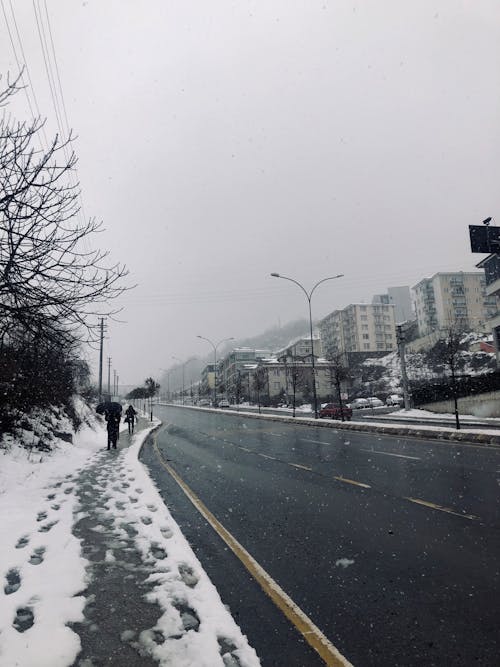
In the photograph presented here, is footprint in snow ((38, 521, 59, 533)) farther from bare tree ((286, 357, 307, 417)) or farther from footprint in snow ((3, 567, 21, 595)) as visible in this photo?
bare tree ((286, 357, 307, 417))

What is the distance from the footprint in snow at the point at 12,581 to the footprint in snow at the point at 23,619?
1.59 feet

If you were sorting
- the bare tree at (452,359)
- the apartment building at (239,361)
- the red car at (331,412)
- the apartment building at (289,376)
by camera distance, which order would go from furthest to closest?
the apartment building at (239,361) → the apartment building at (289,376) → the red car at (331,412) → the bare tree at (452,359)

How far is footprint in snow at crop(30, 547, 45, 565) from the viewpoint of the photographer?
16.4ft

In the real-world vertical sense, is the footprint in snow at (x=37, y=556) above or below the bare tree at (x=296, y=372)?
below

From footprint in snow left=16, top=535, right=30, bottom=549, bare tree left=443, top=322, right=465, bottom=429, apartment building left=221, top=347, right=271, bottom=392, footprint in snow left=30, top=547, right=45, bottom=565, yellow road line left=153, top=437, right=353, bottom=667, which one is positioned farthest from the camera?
apartment building left=221, top=347, right=271, bottom=392

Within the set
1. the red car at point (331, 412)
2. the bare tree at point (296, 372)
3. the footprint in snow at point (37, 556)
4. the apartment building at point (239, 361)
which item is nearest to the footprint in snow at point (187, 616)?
the footprint in snow at point (37, 556)

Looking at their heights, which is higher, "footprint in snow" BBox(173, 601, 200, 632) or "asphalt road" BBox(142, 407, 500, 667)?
"footprint in snow" BBox(173, 601, 200, 632)

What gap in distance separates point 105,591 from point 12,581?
1078 mm

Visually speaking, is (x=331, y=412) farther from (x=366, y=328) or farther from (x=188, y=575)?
(x=366, y=328)

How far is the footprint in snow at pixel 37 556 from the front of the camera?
5010mm

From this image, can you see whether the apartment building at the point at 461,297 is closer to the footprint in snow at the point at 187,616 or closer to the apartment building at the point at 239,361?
the apartment building at the point at 239,361

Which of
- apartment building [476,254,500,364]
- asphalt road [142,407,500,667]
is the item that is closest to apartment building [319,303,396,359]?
apartment building [476,254,500,364]

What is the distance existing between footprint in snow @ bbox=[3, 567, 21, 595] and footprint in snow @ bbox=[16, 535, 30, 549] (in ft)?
2.82

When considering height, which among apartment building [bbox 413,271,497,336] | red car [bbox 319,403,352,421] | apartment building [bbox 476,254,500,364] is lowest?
red car [bbox 319,403,352,421]
